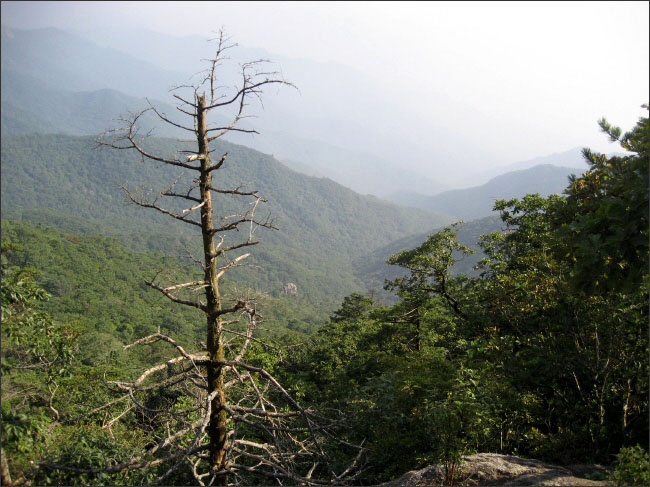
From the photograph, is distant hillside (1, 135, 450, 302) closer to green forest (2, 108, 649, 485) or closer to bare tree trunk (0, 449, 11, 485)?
green forest (2, 108, 649, 485)

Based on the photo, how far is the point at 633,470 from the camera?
149 inches

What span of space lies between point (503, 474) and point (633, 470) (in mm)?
1665

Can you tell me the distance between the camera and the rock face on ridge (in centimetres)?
482

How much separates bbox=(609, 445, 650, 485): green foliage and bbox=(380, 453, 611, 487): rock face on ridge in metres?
0.89

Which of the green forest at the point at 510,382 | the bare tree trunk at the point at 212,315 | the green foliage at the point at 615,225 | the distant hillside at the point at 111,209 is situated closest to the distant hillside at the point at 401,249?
the distant hillside at the point at 111,209

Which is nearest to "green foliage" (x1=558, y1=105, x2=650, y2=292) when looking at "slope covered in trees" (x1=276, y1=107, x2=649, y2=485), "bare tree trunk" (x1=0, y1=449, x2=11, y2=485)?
"slope covered in trees" (x1=276, y1=107, x2=649, y2=485)

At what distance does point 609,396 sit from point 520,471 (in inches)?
70.5

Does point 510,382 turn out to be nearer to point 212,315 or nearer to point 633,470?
point 633,470

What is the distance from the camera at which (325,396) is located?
14.2 metres

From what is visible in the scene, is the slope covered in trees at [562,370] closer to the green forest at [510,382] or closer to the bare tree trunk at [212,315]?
the green forest at [510,382]

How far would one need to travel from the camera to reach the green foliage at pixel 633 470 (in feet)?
12.3

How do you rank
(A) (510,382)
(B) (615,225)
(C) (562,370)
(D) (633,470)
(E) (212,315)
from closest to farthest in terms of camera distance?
(D) (633,470) → (B) (615,225) → (E) (212,315) → (C) (562,370) → (A) (510,382)

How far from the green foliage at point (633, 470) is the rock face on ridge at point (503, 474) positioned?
888mm

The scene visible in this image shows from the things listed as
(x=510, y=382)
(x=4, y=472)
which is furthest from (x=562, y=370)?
(x=4, y=472)
